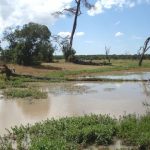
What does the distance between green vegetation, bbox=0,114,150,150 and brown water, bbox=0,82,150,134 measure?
1155mm

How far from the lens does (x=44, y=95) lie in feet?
62.1

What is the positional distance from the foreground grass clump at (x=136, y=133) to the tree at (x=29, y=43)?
27586 mm

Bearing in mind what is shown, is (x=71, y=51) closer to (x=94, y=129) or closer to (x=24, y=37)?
(x=24, y=37)

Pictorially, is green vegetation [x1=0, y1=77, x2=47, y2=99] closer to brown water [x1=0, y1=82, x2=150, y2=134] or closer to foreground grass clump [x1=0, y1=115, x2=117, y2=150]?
brown water [x1=0, y1=82, x2=150, y2=134]

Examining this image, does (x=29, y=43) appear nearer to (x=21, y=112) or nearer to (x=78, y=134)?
(x=21, y=112)

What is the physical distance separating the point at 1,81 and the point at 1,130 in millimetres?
14183

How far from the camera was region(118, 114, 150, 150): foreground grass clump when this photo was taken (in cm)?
896

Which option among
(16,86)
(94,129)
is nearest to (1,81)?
(16,86)

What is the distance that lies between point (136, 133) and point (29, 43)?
96.2 ft

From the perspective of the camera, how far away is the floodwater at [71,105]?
13.4m

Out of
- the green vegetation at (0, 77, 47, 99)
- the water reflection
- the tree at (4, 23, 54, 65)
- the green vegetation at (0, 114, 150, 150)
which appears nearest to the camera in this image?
the green vegetation at (0, 114, 150, 150)

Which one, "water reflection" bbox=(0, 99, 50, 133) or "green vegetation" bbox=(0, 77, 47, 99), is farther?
"green vegetation" bbox=(0, 77, 47, 99)

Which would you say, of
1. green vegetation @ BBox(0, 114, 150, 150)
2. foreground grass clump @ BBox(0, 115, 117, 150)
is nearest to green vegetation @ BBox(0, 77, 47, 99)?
foreground grass clump @ BBox(0, 115, 117, 150)

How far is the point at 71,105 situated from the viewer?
15914 millimetres
